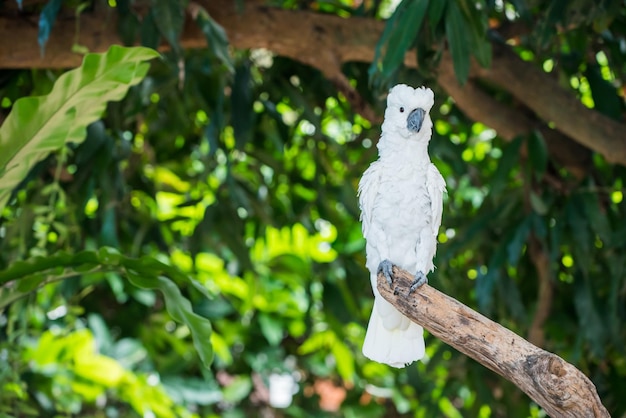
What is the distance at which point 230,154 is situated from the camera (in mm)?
2027

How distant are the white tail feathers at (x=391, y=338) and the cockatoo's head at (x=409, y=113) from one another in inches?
7.4

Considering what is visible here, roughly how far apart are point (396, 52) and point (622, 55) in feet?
2.35

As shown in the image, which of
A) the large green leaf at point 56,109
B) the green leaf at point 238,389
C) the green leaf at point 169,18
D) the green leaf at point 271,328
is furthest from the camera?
the green leaf at point 238,389

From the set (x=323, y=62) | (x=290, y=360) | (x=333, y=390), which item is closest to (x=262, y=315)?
(x=290, y=360)

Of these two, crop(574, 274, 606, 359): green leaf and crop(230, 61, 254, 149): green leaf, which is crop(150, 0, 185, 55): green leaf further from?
crop(574, 274, 606, 359): green leaf

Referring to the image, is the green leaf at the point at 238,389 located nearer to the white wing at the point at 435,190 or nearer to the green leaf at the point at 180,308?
the green leaf at the point at 180,308

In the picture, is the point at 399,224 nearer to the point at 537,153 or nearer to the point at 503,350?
the point at 503,350

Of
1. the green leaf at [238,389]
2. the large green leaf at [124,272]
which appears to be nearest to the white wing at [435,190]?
the large green leaf at [124,272]

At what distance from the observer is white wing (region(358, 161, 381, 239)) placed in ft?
3.46

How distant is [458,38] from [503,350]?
61cm

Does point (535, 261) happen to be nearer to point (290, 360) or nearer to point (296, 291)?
point (296, 291)

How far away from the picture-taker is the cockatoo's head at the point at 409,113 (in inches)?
38.2

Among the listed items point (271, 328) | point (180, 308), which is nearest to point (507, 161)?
point (180, 308)

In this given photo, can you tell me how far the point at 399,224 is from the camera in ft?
3.43
